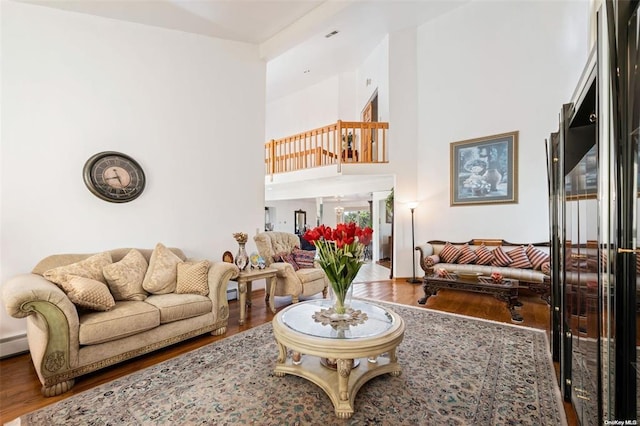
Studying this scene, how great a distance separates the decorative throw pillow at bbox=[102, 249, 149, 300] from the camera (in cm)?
262

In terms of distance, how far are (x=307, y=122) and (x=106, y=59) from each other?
256 inches

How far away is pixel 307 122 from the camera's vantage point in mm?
9305

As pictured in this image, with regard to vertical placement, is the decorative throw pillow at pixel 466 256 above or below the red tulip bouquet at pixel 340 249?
below

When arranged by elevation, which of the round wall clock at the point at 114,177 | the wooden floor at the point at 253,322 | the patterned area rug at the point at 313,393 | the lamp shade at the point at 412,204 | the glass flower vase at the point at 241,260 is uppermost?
the round wall clock at the point at 114,177

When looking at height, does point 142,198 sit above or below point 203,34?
below

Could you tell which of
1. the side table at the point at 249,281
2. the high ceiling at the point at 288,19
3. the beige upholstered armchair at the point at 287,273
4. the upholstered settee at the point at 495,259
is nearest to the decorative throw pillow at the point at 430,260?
the upholstered settee at the point at 495,259

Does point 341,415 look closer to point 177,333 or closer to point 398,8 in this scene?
point 177,333

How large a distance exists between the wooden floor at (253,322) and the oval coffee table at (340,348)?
106cm

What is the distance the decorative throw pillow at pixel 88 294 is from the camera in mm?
2202

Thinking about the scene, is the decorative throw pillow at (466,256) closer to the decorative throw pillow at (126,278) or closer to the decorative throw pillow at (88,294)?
the decorative throw pillow at (126,278)

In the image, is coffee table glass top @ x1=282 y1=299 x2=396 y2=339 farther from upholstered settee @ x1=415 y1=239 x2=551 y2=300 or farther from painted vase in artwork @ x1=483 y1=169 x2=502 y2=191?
painted vase in artwork @ x1=483 y1=169 x2=502 y2=191

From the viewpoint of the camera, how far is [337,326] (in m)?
2.01

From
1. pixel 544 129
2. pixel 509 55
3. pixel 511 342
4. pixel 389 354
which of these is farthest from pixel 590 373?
pixel 509 55

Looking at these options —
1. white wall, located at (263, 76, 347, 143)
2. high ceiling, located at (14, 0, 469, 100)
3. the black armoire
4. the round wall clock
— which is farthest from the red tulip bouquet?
white wall, located at (263, 76, 347, 143)
